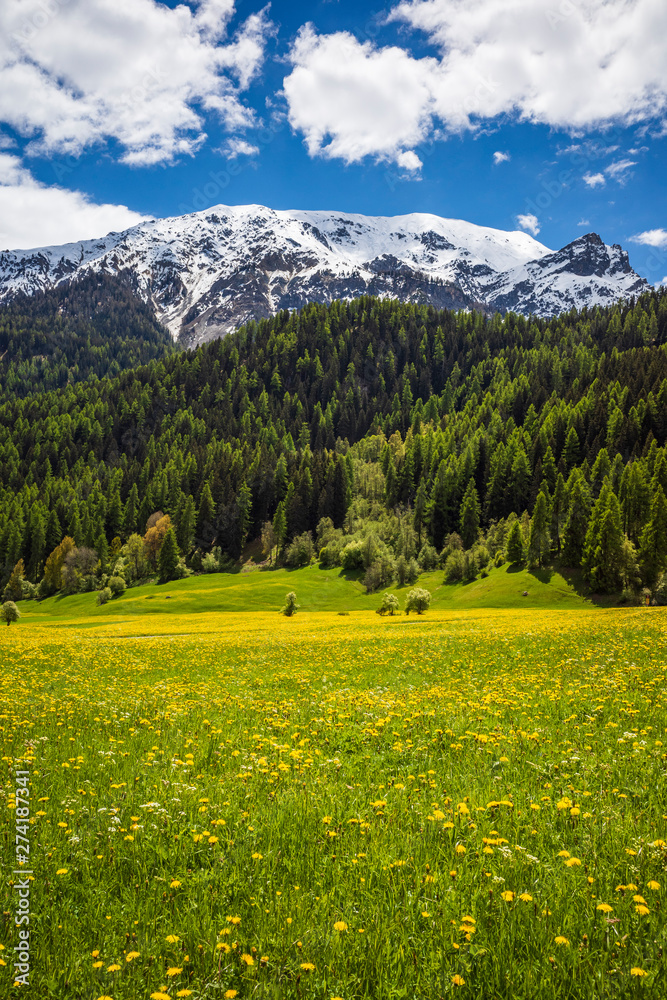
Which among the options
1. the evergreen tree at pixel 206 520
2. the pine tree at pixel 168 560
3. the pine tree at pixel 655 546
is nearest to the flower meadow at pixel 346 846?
the pine tree at pixel 655 546

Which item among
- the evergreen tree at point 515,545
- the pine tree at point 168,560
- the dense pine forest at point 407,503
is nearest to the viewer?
the dense pine forest at point 407,503

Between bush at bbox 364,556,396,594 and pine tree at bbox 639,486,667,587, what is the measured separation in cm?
4668

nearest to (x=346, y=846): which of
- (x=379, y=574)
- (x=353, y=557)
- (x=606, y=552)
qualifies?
(x=606, y=552)

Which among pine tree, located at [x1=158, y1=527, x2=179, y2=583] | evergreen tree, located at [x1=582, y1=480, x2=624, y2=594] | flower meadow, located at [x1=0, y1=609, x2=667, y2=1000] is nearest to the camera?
flower meadow, located at [x1=0, y1=609, x2=667, y2=1000]

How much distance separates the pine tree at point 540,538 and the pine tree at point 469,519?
2552 cm

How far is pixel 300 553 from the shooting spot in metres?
128

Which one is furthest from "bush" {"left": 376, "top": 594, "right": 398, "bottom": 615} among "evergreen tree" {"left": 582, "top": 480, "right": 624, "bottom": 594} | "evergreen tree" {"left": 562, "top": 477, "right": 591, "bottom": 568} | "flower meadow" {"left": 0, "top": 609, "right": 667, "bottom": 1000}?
"flower meadow" {"left": 0, "top": 609, "right": 667, "bottom": 1000}

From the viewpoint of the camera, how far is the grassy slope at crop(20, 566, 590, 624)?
8359 cm

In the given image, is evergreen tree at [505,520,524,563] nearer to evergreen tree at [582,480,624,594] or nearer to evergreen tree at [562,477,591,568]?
evergreen tree at [562,477,591,568]

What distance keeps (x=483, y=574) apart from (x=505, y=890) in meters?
102

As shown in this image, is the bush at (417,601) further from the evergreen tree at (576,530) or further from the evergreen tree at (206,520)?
the evergreen tree at (206,520)

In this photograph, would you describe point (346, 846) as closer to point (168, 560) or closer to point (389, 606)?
point (389, 606)

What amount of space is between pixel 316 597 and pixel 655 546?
2389 inches

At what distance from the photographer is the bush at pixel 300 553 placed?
128 meters
